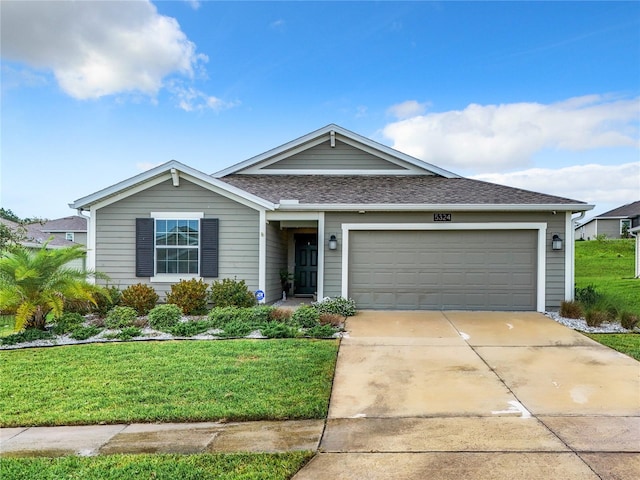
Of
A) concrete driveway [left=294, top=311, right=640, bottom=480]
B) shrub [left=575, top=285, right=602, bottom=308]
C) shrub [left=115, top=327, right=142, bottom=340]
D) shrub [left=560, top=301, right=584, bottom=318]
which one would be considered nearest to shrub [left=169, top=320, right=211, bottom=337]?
shrub [left=115, top=327, right=142, bottom=340]

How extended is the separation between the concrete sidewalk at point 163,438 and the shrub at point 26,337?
4258 millimetres

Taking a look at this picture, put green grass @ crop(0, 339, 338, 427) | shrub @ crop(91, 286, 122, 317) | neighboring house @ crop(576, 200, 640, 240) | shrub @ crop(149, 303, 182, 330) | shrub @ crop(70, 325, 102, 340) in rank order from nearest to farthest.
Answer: green grass @ crop(0, 339, 338, 427), shrub @ crop(70, 325, 102, 340), shrub @ crop(149, 303, 182, 330), shrub @ crop(91, 286, 122, 317), neighboring house @ crop(576, 200, 640, 240)

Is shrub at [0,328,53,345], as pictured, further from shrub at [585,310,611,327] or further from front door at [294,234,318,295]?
shrub at [585,310,611,327]

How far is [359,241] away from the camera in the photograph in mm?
11164

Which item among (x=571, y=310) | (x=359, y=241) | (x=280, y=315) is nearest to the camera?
(x=280, y=315)

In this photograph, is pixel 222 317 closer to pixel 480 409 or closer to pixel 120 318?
pixel 120 318

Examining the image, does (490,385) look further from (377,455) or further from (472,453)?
(377,455)

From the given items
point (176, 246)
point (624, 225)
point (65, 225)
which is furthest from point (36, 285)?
point (624, 225)

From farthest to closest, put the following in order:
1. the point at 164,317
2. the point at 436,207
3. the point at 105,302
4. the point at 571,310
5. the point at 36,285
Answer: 1. the point at 436,207
2. the point at 105,302
3. the point at 571,310
4. the point at 164,317
5. the point at 36,285

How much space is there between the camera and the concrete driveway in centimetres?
325

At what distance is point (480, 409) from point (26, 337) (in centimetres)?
770

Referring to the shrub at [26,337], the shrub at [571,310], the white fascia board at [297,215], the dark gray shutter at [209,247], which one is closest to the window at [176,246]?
the dark gray shutter at [209,247]

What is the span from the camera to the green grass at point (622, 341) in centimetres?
675

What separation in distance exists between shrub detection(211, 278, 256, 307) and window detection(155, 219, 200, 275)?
94 cm
